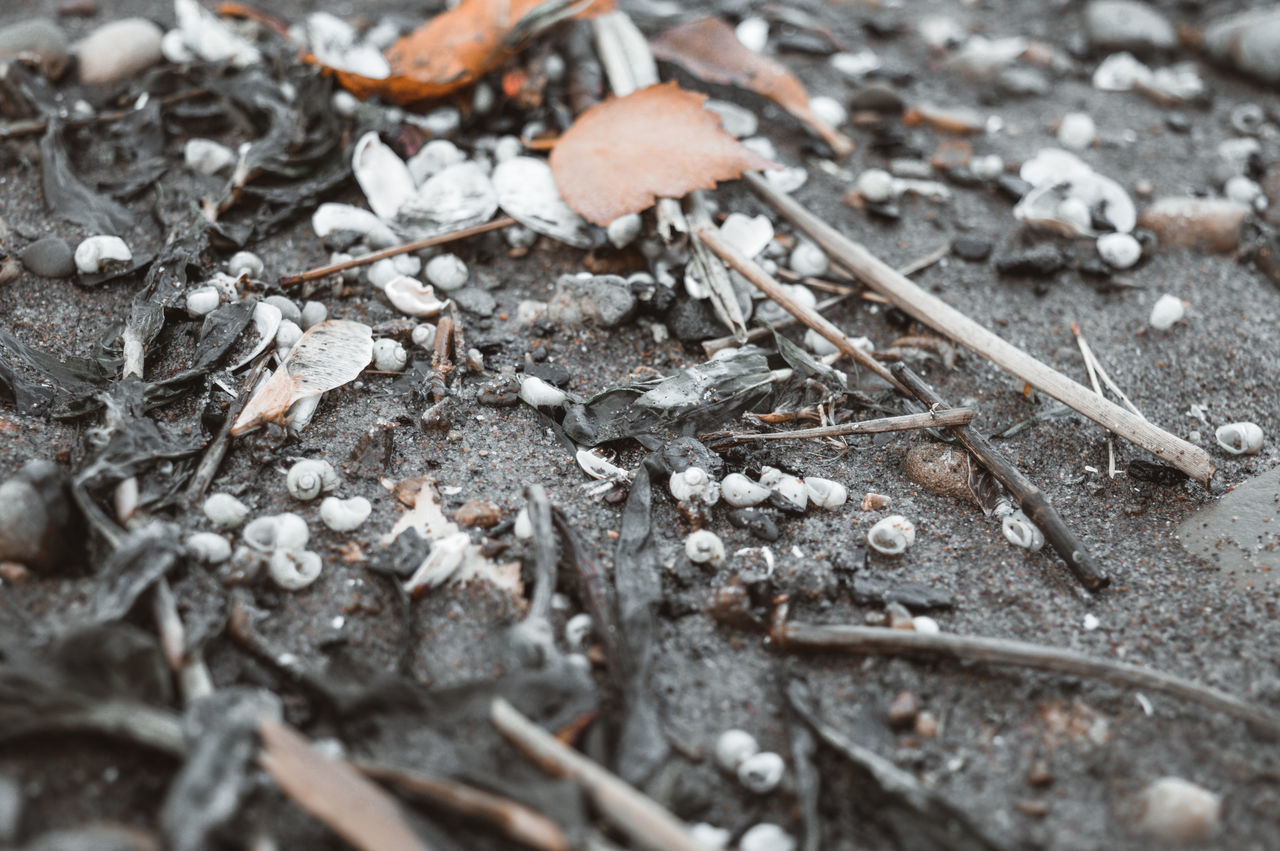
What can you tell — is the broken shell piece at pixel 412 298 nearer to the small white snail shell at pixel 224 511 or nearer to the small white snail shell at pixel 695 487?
the small white snail shell at pixel 224 511

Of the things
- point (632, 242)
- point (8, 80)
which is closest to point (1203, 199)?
point (632, 242)

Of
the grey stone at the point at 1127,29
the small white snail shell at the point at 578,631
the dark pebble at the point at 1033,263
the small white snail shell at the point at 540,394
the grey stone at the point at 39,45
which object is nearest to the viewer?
the small white snail shell at the point at 578,631

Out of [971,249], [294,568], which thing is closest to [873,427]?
[971,249]

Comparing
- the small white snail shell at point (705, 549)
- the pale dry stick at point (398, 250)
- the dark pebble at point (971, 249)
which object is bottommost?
the small white snail shell at point (705, 549)

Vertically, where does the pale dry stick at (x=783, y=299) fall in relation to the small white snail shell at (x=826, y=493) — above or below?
above

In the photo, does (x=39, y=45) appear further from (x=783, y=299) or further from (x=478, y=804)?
(x=478, y=804)

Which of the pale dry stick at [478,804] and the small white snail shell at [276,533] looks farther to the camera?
the small white snail shell at [276,533]

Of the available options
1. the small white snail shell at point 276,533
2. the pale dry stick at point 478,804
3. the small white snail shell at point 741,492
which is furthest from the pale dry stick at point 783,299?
the pale dry stick at point 478,804

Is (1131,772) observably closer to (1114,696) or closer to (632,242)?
(1114,696)

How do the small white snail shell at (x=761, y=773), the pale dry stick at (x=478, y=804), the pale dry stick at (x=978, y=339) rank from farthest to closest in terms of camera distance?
the pale dry stick at (x=978, y=339) < the small white snail shell at (x=761, y=773) < the pale dry stick at (x=478, y=804)
